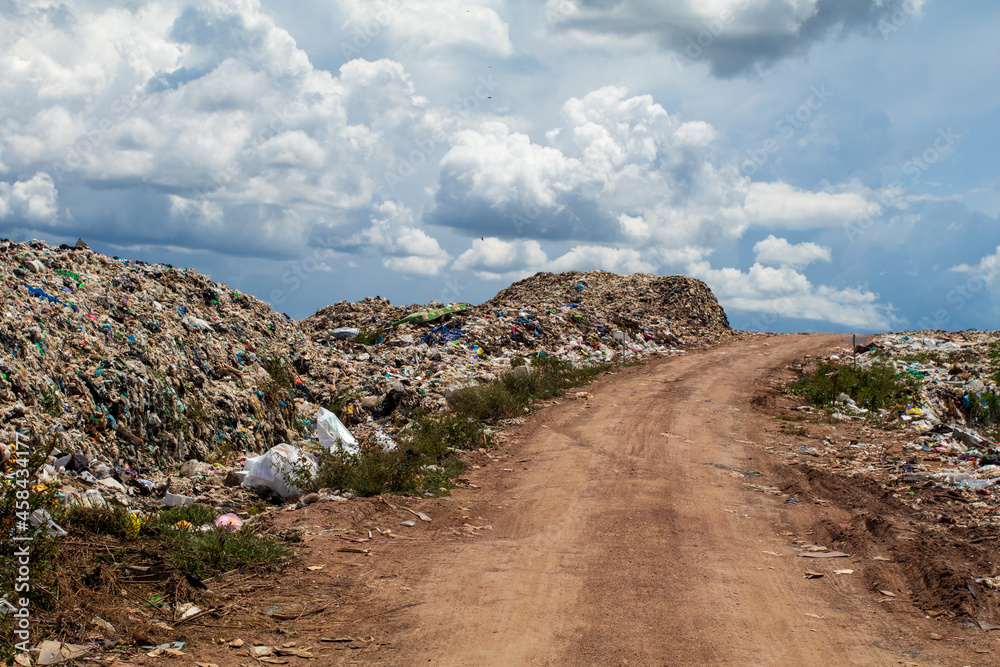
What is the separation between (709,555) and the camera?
5.39 m

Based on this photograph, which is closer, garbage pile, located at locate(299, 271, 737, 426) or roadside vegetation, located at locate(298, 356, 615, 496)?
roadside vegetation, located at locate(298, 356, 615, 496)

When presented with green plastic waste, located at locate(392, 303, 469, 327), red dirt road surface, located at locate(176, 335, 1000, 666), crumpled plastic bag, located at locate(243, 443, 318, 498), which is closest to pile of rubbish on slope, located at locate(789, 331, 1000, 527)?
red dirt road surface, located at locate(176, 335, 1000, 666)

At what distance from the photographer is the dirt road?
3.89 meters

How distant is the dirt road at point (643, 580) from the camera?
3891 mm

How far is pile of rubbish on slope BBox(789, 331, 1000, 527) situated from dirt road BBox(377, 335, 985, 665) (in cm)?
101

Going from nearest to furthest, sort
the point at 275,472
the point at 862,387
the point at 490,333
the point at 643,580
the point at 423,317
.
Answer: the point at 643,580 < the point at 275,472 < the point at 862,387 < the point at 490,333 < the point at 423,317

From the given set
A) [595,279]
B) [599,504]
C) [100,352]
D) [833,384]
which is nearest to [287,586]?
[599,504]

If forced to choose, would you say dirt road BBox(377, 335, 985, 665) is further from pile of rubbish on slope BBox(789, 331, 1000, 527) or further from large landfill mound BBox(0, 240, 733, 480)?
large landfill mound BBox(0, 240, 733, 480)

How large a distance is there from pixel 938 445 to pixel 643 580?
5963 millimetres

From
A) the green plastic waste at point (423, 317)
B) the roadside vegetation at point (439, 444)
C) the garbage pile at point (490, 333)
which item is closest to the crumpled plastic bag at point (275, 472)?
the roadside vegetation at point (439, 444)

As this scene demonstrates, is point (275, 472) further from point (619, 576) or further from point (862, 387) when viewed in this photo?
point (862, 387)

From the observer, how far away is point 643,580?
4824 mm

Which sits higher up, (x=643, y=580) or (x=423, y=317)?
(x=423, y=317)

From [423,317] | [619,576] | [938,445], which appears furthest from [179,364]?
[938,445]
